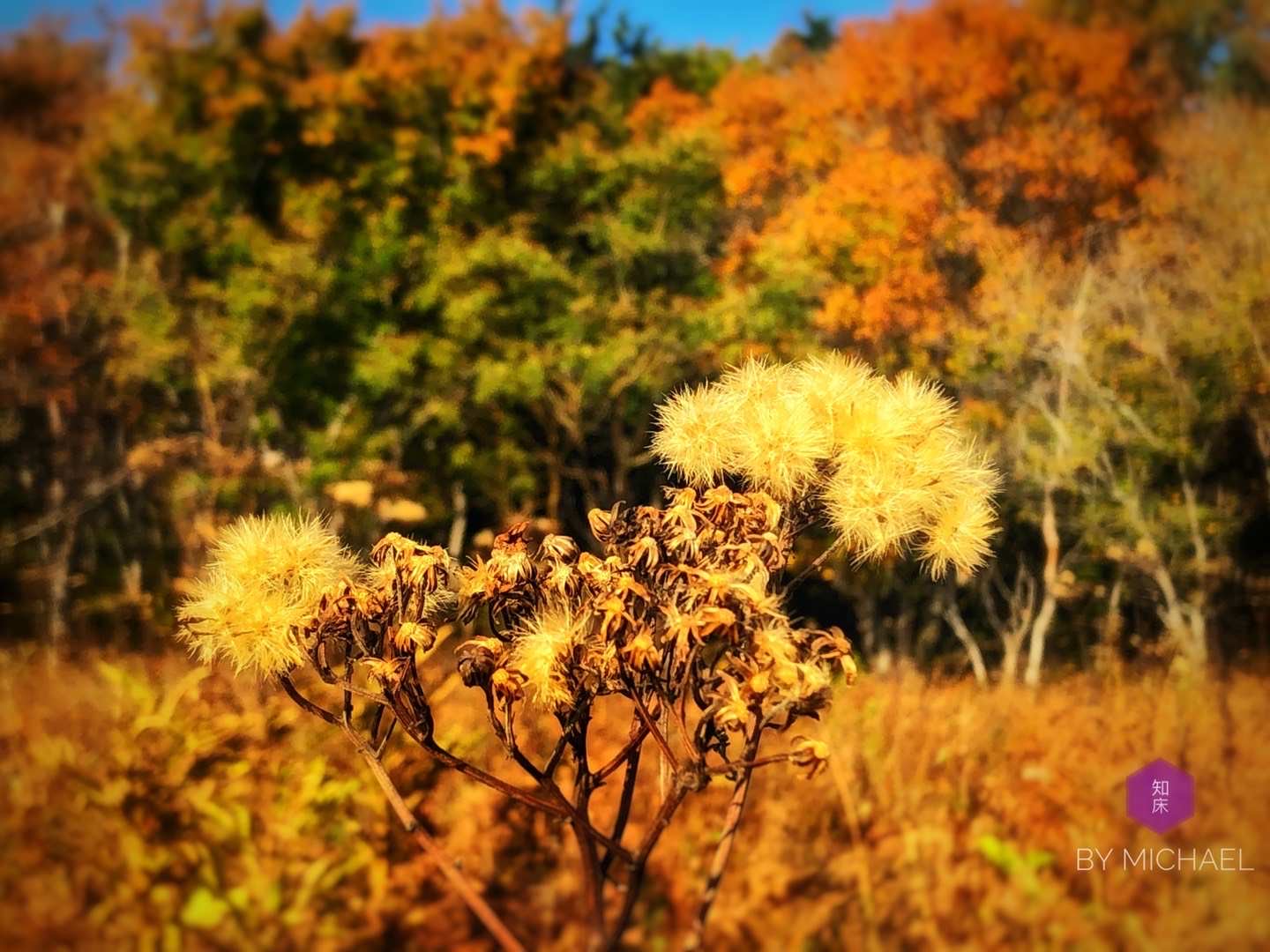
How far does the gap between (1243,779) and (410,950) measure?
3174 mm

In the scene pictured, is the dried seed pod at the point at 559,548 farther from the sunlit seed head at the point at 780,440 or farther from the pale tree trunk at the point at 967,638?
the pale tree trunk at the point at 967,638

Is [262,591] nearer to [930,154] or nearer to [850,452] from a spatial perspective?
[850,452]

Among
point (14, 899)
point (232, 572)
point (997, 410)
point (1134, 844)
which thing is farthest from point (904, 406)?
point (997, 410)

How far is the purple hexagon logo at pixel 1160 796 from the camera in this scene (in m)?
3.02

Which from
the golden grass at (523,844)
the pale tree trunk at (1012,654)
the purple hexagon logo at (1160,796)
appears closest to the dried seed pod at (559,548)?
the golden grass at (523,844)

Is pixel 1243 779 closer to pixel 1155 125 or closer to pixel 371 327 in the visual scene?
pixel 1155 125

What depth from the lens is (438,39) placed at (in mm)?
10797

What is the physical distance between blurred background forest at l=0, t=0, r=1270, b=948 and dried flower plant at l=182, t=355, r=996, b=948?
2256mm

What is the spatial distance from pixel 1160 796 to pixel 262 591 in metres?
3.29

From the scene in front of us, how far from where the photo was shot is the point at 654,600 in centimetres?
189

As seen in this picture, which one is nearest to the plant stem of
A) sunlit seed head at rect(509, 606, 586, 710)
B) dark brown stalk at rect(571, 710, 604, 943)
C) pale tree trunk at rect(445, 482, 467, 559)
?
dark brown stalk at rect(571, 710, 604, 943)

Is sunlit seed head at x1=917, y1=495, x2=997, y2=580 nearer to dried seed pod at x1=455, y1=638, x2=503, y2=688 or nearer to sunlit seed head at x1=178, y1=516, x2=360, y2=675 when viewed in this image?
dried seed pod at x1=455, y1=638, x2=503, y2=688

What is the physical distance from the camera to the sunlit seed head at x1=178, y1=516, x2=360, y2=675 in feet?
6.32

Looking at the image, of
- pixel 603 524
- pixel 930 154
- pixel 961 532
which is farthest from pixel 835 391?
pixel 930 154
